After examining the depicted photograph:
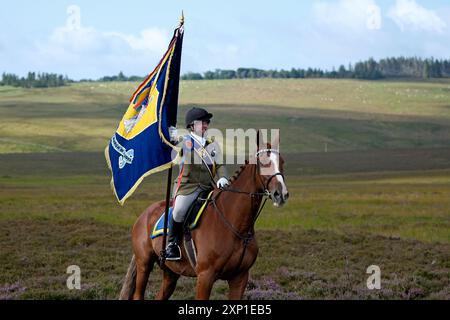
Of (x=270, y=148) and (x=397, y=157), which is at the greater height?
(x=270, y=148)

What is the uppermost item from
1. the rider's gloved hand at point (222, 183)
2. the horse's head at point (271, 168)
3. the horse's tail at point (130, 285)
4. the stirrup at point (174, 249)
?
the horse's head at point (271, 168)

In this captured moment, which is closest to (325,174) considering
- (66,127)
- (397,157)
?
(397,157)

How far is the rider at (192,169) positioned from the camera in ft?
40.6

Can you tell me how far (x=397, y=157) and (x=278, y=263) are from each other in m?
87.8

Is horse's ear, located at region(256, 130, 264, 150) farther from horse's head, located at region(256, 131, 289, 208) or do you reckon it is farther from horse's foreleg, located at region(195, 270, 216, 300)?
horse's foreleg, located at region(195, 270, 216, 300)

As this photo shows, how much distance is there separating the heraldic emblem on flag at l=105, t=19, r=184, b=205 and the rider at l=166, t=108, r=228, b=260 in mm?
264

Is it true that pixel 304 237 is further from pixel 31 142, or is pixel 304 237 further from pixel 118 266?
pixel 31 142

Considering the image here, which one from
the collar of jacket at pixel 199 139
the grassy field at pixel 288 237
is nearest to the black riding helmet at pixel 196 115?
the collar of jacket at pixel 199 139

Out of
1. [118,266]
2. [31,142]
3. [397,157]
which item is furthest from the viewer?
[31,142]

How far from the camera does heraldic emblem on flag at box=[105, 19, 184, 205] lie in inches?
505

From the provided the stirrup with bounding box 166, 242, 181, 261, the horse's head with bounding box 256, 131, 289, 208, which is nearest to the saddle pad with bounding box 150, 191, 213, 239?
the stirrup with bounding box 166, 242, 181, 261

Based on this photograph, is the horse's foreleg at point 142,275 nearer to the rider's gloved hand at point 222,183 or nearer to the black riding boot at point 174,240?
the black riding boot at point 174,240

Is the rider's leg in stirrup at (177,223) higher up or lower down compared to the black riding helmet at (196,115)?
lower down

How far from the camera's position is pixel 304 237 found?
26922mm
